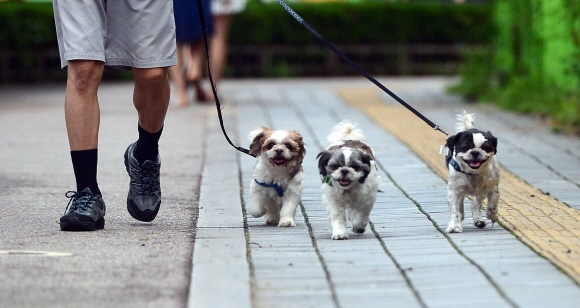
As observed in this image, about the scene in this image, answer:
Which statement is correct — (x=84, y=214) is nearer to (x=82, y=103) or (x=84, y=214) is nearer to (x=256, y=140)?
(x=82, y=103)

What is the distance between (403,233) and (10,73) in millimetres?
13960

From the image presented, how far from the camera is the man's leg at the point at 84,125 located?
552 cm

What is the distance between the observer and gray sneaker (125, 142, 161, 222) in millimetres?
5641

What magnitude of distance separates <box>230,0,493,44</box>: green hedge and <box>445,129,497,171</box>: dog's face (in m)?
13.8

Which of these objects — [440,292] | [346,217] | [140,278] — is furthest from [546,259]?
[140,278]

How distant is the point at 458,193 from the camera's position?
5.41 meters

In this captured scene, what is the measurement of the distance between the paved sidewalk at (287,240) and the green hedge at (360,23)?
30.6 ft

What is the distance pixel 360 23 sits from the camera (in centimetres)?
1938

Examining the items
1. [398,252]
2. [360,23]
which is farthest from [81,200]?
[360,23]

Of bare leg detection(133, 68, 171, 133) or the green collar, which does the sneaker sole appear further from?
the green collar

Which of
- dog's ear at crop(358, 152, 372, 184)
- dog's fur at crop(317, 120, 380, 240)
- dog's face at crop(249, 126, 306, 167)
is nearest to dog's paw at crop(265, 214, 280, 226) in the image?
dog's face at crop(249, 126, 306, 167)

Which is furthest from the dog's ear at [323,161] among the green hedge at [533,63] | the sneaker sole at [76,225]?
the green hedge at [533,63]

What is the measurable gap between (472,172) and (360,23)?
1426 cm

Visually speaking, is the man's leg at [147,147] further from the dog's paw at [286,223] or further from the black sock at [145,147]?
the dog's paw at [286,223]
